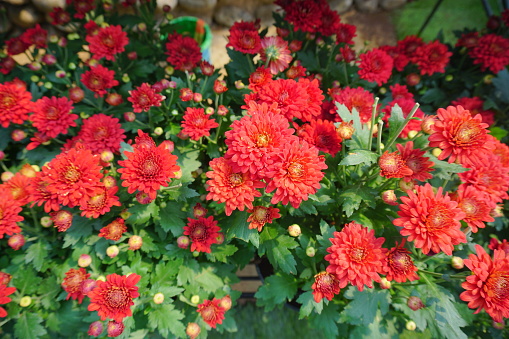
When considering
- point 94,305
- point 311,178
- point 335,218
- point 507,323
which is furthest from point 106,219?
point 507,323

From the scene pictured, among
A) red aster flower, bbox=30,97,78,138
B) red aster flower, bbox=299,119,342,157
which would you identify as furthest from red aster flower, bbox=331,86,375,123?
red aster flower, bbox=30,97,78,138

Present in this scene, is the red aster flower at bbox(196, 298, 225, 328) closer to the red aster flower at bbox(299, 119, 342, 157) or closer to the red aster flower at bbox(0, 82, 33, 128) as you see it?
the red aster flower at bbox(299, 119, 342, 157)

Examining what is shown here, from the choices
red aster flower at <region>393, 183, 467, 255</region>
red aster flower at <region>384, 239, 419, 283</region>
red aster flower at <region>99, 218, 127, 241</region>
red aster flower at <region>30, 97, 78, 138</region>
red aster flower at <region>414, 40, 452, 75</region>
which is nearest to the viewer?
red aster flower at <region>393, 183, 467, 255</region>

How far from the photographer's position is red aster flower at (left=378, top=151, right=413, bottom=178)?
978 mm

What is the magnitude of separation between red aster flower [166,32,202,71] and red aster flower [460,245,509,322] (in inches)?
55.6

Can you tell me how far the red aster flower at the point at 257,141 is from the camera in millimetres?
918

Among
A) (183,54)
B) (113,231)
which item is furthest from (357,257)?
(183,54)

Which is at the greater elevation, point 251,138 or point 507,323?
point 251,138

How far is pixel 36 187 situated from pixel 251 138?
81 centimetres

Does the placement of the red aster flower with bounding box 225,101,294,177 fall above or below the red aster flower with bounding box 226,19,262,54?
below

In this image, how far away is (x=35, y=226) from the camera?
131 cm

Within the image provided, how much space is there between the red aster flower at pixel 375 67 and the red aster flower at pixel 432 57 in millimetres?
352

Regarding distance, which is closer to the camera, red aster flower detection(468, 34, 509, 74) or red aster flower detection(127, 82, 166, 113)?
red aster flower detection(127, 82, 166, 113)

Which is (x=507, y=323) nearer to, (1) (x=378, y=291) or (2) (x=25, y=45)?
(1) (x=378, y=291)
